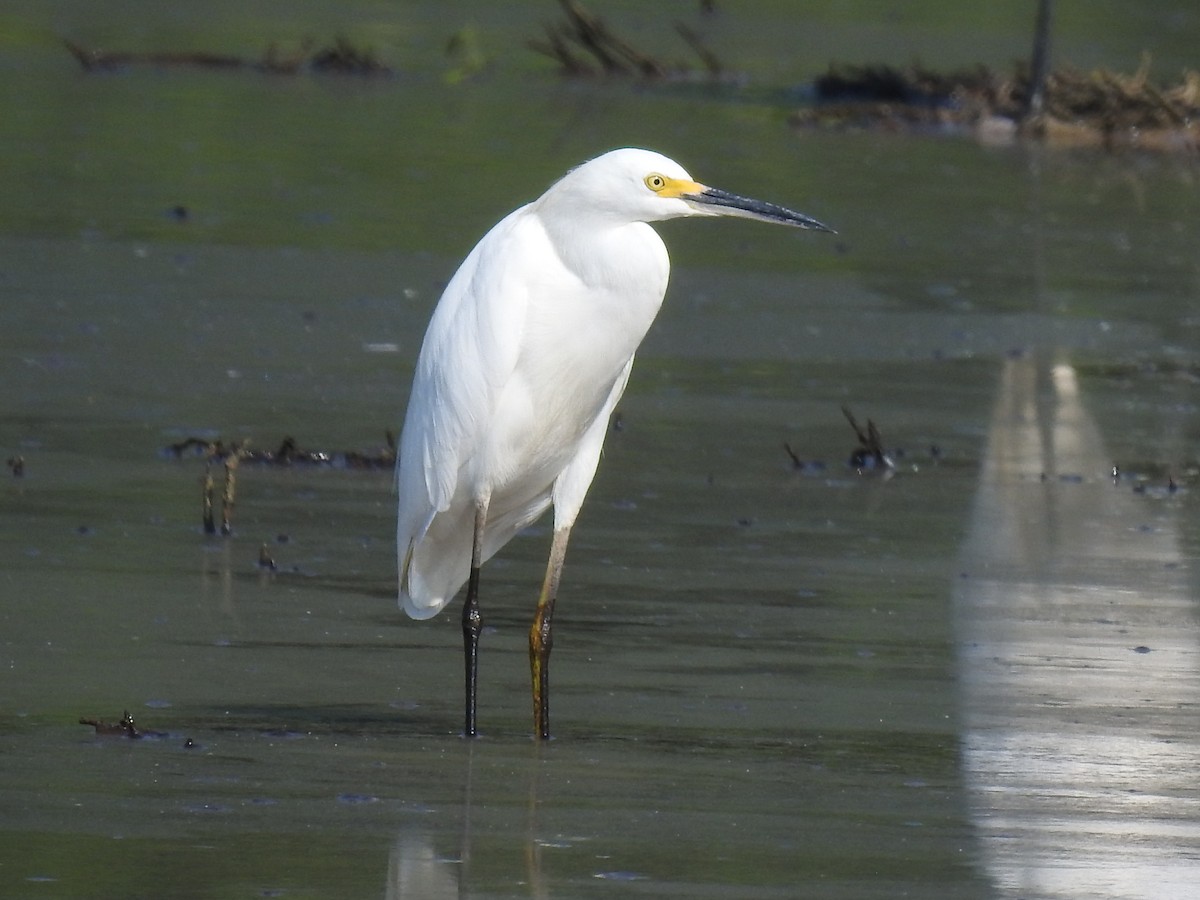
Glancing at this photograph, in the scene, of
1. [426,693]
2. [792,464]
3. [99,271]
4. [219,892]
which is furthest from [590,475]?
[99,271]

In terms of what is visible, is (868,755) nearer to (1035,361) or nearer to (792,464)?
(792,464)

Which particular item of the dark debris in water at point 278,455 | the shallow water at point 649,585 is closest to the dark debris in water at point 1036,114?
the shallow water at point 649,585

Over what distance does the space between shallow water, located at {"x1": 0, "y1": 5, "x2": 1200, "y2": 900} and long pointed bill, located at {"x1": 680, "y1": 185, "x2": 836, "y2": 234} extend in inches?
45.7

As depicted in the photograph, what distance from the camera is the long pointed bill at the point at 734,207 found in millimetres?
5594

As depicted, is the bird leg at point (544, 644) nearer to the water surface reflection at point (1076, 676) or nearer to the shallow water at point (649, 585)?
the shallow water at point (649, 585)

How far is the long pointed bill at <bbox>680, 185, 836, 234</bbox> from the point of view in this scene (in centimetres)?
→ 559

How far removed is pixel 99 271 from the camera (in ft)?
39.2

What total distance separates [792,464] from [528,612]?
2.24 metres

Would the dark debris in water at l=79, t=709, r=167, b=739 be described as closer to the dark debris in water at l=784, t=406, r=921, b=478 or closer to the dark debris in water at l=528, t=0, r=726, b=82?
the dark debris in water at l=784, t=406, r=921, b=478

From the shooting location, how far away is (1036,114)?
2105 centimetres

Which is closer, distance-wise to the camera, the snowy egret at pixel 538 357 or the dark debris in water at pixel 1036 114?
the snowy egret at pixel 538 357

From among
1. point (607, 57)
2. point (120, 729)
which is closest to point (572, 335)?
point (120, 729)

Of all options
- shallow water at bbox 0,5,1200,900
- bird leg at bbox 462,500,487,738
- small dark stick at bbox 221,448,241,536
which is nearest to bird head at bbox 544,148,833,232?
bird leg at bbox 462,500,487,738

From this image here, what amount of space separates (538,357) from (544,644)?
68 cm
